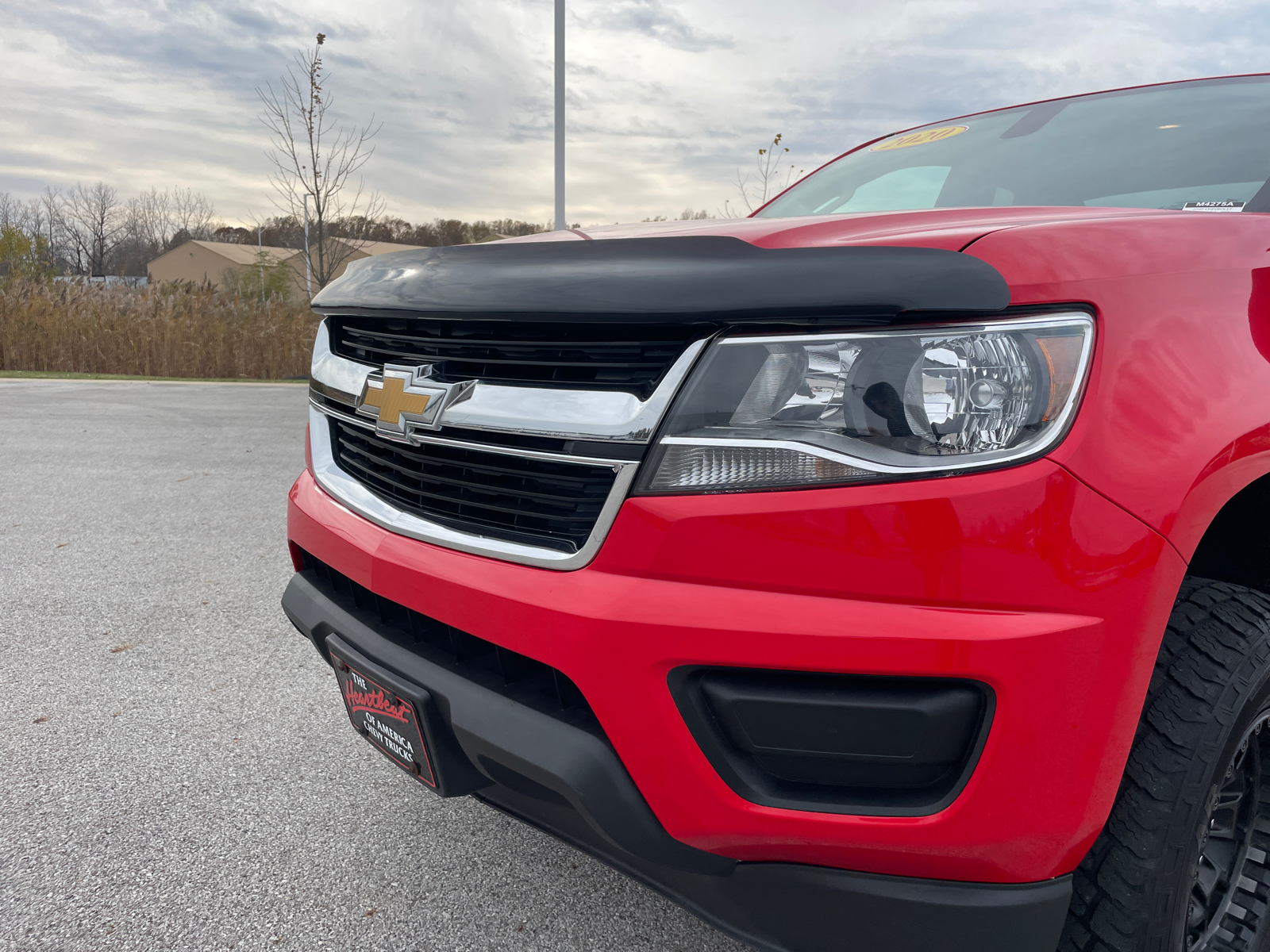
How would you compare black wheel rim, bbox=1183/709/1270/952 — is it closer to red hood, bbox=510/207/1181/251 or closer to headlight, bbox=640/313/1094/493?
headlight, bbox=640/313/1094/493

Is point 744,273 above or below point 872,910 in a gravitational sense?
above

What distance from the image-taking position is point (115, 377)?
1296 centimetres

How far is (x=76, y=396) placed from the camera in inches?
394

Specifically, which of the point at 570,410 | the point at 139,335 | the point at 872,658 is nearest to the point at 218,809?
the point at 570,410

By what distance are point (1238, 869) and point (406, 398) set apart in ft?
5.91

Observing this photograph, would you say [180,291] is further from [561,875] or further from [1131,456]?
[1131,456]

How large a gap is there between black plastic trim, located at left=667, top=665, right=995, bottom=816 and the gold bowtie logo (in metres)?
0.67

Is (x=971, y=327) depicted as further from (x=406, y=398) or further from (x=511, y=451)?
(x=406, y=398)

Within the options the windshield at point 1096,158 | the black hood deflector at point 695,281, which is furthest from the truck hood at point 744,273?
the windshield at point 1096,158

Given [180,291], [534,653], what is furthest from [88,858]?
[180,291]

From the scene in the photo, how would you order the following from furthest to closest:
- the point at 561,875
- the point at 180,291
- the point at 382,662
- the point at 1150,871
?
the point at 180,291 → the point at 561,875 → the point at 382,662 → the point at 1150,871

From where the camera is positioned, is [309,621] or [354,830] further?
[354,830]

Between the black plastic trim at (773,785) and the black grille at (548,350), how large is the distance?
1.41 ft

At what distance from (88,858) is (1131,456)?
7.59 feet
